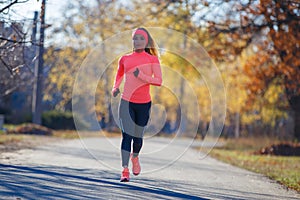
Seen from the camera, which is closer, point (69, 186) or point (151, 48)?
point (69, 186)

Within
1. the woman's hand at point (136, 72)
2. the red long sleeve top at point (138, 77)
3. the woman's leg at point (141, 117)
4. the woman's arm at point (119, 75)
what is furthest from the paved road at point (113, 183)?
the woman's hand at point (136, 72)

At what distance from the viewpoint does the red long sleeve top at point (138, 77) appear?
318 inches

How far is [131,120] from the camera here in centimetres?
828

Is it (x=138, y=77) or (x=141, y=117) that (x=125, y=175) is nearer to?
(x=141, y=117)

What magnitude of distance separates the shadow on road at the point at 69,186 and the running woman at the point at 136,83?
0.55 metres

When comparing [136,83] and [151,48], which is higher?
[151,48]

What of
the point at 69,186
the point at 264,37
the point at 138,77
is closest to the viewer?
the point at 69,186

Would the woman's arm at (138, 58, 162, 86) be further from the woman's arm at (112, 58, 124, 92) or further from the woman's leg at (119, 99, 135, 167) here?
the woman's leg at (119, 99, 135, 167)

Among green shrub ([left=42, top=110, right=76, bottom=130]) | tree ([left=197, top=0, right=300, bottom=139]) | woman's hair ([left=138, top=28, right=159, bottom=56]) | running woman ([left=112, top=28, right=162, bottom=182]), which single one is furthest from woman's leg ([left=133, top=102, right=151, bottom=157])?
green shrub ([left=42, top=110, right=76, bottom=130])

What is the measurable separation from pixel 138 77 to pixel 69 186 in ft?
5.28

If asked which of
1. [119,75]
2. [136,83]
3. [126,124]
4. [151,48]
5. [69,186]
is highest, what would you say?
[151,48]

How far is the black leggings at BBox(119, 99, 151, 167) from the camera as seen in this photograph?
8.27m

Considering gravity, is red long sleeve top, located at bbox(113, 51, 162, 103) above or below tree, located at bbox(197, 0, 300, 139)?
below

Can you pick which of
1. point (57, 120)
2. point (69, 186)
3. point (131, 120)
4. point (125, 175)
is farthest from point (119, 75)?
point (57, 120)
